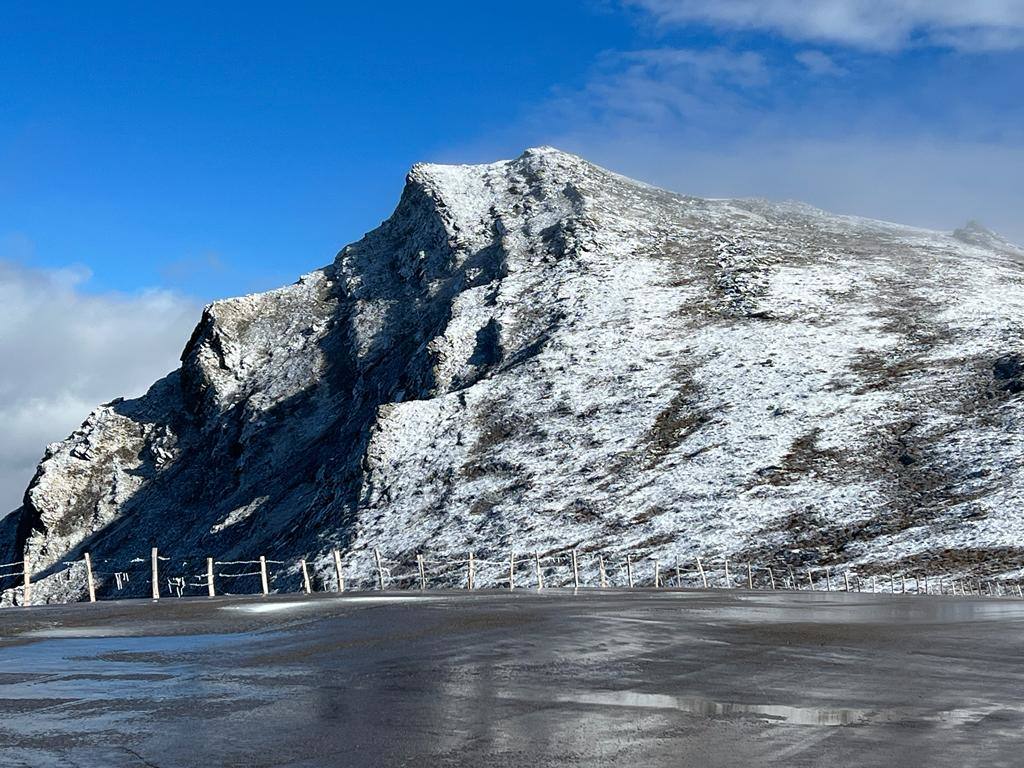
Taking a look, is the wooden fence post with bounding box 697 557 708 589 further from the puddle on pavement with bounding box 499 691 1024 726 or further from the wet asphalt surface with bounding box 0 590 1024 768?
the puddle on pavement with bounding box 499 691 1024 726

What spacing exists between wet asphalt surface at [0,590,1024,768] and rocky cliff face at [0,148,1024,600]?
100ft

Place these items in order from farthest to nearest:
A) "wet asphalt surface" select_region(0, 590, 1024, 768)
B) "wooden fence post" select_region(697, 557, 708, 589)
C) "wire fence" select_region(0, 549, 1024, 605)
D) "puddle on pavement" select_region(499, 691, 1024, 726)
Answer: "wooden fence post" select_region(697, 557, 708, 589), "wire fence" select_region(0, 549, 1024, 605), "puddle on pavement" select_region(499, 691, 1024, 726), "wet asphalt surface" select_region(0, 590, 1024, 768)

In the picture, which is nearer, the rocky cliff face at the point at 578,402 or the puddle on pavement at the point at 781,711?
the puddle on pavement at the point at 781,711

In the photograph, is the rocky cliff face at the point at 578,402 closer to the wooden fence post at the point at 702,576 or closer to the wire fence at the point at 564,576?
the wire fence at the point at 564,576

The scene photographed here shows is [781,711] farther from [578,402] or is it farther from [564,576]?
[578,402]

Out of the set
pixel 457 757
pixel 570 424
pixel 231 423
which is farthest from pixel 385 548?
pixel 457 757

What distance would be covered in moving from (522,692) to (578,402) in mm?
59840

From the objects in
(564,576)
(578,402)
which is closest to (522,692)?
(564,576)

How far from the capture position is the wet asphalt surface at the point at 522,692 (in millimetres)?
8281

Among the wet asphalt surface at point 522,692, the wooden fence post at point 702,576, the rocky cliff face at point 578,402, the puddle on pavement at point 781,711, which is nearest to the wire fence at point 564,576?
the wooden fence post at point 702,576

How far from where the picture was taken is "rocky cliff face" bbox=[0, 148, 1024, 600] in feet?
180

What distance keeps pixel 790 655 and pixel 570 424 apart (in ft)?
179

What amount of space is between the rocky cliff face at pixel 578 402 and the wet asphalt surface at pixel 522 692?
30591mm

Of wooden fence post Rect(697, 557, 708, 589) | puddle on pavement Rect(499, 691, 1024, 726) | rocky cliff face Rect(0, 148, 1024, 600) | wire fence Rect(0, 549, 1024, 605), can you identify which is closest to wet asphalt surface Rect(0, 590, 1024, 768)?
puddle on pavement Rect(499, 691, 1024, 726)
